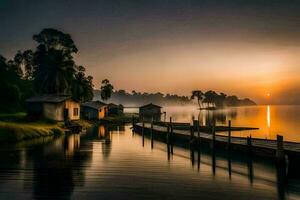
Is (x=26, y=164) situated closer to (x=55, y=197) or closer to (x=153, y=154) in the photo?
(x=55, y=197)

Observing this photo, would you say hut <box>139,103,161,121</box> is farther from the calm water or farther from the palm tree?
the calm water

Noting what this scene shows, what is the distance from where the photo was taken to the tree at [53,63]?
72.1 metres

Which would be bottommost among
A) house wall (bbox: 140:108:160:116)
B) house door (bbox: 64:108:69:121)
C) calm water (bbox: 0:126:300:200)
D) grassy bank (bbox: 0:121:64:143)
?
calm water (bbox: 0:126:300:200)

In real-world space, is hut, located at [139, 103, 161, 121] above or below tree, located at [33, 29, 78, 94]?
below

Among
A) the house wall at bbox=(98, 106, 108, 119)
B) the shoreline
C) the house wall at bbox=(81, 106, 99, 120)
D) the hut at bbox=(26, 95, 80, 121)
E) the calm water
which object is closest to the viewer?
the calm water

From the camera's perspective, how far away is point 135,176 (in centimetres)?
2114

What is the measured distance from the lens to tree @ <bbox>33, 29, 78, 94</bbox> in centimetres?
7212

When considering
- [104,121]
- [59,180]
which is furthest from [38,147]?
[104,121]

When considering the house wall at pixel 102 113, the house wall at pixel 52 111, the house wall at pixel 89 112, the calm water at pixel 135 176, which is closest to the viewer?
the calm water at pixel 135 176

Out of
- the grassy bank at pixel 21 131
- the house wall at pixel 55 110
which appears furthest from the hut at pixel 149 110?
the grassy bank at pixel 21 131

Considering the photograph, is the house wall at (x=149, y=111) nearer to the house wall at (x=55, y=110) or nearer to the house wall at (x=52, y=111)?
the house wall at (x=55, y=110)

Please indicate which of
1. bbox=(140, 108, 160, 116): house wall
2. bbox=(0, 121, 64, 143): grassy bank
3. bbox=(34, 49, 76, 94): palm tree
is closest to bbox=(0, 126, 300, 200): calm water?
bbox=(0, 121, 64, 143): grassy bank

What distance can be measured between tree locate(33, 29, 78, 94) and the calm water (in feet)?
136

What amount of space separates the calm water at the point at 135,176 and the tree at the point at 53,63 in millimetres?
41436
